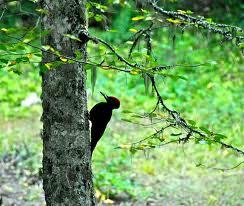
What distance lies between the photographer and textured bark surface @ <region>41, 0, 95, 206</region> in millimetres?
3605

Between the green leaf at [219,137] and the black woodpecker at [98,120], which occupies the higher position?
the green leaf at [219,137]

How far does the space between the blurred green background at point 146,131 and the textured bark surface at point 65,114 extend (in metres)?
0.27

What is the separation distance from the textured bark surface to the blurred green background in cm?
27

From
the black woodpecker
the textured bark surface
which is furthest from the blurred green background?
the black woodpecker

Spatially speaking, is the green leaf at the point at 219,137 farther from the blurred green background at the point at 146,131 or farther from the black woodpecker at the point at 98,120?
the black woodpecker at the point at 98,120

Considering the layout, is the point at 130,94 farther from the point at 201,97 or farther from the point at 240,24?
the point at 240,24

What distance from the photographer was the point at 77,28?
362 centimetres

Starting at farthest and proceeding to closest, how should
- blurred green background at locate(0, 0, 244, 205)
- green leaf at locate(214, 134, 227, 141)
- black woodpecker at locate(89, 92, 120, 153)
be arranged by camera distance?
blurred green background at locate(0, 0, 244, 205) < black woodpecker at locate(89, 92, 120, 153) < green leaf at locate(214, 134, 227, 141)

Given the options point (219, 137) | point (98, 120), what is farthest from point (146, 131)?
point (219, 137)

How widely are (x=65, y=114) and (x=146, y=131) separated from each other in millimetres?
5438

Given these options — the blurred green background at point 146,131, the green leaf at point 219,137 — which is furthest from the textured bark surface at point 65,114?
the green leaf at point 219,137

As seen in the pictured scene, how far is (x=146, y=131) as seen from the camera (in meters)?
9.00

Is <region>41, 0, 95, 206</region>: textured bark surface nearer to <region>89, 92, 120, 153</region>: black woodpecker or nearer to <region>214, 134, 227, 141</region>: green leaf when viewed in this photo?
<region>89, 92, 120, 153</region>: black woodpecker

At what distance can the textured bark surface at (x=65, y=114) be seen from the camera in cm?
361
